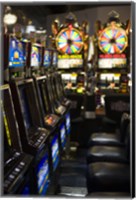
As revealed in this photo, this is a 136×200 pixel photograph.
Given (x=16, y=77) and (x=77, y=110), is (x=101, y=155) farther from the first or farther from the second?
(x=77, y=110)

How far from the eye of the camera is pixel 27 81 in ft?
8.03

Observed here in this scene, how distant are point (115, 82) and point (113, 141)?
123 inches

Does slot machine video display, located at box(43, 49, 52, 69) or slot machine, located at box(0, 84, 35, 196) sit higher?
slot machine video display, located at box(43, 49, 52, 69)

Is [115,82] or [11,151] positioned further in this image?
[115,82]

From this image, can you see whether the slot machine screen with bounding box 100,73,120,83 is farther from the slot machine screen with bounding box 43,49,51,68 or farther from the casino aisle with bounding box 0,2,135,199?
the slot machine screen with bounding box 43,49,51,68

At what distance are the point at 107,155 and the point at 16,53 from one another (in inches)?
48.4

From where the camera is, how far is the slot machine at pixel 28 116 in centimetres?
190

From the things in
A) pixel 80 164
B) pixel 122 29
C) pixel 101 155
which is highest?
pixel 122 29

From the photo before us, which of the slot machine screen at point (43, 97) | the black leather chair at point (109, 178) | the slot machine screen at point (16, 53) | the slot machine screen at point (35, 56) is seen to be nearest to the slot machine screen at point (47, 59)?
the slot machine screen at point (35, 56)

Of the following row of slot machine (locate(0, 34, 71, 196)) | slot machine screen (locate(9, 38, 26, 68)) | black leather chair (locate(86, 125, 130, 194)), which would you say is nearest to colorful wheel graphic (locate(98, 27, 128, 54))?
row of slot machine (locate(0, 34, 71, 196))

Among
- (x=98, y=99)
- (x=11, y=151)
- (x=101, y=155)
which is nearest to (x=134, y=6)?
(x=11, y=151)

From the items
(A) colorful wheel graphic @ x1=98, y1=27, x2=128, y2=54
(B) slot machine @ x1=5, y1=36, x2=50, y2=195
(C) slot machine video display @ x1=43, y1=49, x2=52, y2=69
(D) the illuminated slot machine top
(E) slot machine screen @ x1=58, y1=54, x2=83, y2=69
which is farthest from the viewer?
(E) slot machine screen @ x1=58, y1=54, x2=83, y2=69

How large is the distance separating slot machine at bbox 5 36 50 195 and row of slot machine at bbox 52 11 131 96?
11.3ft

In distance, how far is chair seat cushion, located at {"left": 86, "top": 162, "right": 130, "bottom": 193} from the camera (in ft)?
7.14
